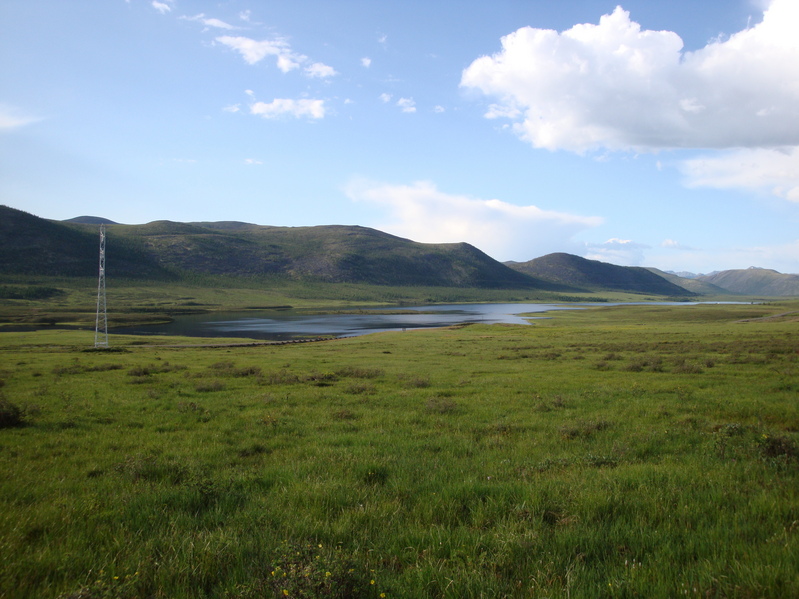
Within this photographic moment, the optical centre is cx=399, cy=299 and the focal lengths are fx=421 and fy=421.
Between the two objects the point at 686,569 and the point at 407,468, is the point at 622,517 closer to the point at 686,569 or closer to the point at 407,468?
the point at 686,569

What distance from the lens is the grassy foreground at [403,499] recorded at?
4.23m

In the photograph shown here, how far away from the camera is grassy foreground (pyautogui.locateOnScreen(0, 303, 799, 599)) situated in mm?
4230

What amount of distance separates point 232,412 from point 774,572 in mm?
14197

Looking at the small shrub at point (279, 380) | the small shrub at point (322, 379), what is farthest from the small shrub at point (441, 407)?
the small shrub at point (279, 380)

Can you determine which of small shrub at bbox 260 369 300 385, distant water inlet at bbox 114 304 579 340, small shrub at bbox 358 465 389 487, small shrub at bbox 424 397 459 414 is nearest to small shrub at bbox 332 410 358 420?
small shrub at bbox 424 397 459 414

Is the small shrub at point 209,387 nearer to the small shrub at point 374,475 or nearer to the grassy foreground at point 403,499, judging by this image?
the grassy foreground at point 403,499

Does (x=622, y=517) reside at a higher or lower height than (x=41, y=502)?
higher

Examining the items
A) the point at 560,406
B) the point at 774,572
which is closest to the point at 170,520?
the point at 774,572

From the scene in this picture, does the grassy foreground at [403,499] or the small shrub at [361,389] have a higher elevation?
the grassy foreground at [403,499]

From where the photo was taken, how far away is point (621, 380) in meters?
21.6

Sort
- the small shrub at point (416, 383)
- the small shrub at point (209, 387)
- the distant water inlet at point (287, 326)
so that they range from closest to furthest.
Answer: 1. the small shrub at point (209, 387)
2. the small shrub at point (416, 383)
3. the distant water inlet at point (287, 326)

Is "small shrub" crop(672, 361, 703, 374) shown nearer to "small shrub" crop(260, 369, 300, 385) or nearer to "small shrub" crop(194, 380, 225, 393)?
"small shrub" crop(260, 369, 300, 385)

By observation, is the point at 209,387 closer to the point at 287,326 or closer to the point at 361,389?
the point at 361,389

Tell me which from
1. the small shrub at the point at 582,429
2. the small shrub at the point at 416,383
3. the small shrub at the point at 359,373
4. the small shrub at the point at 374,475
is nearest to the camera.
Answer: the small shrub at the point at 374,475
